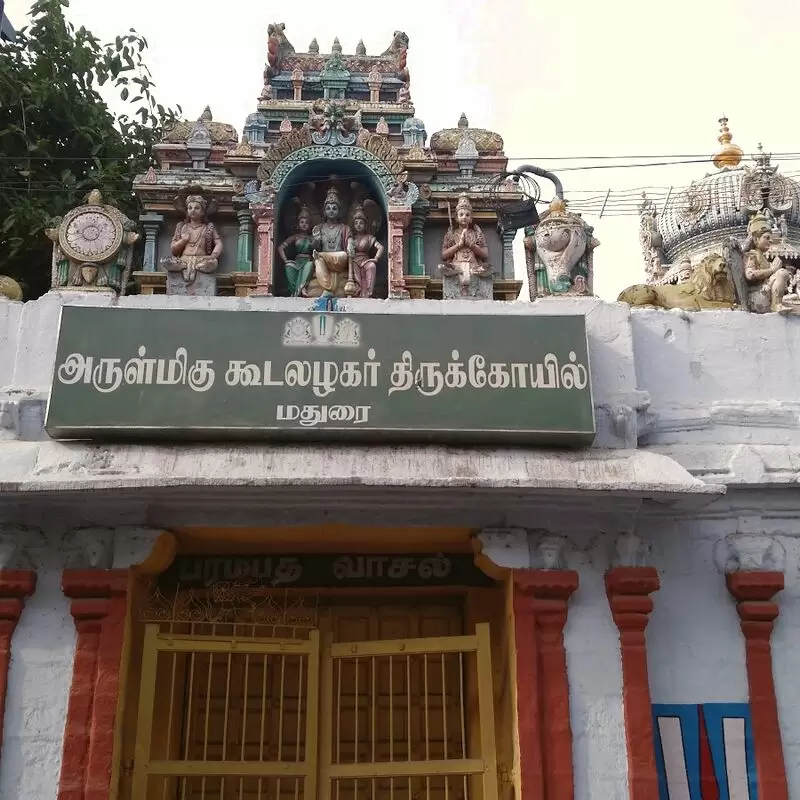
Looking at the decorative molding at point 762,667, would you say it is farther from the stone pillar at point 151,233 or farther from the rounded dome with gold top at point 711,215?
the rounded dome with gold top at point 711,215

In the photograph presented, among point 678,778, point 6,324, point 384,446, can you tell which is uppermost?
point 6,324

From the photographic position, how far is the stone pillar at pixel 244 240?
27.0 feet

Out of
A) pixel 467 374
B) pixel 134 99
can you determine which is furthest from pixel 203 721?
pixel 134 99

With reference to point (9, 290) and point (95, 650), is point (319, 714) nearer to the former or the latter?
point (95, 650)

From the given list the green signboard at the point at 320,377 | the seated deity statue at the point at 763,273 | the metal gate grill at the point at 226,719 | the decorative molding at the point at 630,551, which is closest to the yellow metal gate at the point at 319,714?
the metal gate grill at the point at 226,719

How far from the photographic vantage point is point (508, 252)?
8.66 meters

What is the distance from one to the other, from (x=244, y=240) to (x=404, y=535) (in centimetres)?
363

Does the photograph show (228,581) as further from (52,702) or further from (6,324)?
(6,324)

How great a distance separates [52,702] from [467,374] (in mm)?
3348

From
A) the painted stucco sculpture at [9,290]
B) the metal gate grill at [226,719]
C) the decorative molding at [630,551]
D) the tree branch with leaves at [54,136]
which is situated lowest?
the metal gate grill at [226,719]

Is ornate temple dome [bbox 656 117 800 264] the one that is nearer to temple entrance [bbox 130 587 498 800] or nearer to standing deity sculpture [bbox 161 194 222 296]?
standing deity sculpture [bbox 161 194 222 296]

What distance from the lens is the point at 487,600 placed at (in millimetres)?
6797

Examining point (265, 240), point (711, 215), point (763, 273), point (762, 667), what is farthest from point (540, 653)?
point (711, 215)

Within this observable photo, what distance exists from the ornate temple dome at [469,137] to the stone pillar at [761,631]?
189 inches
